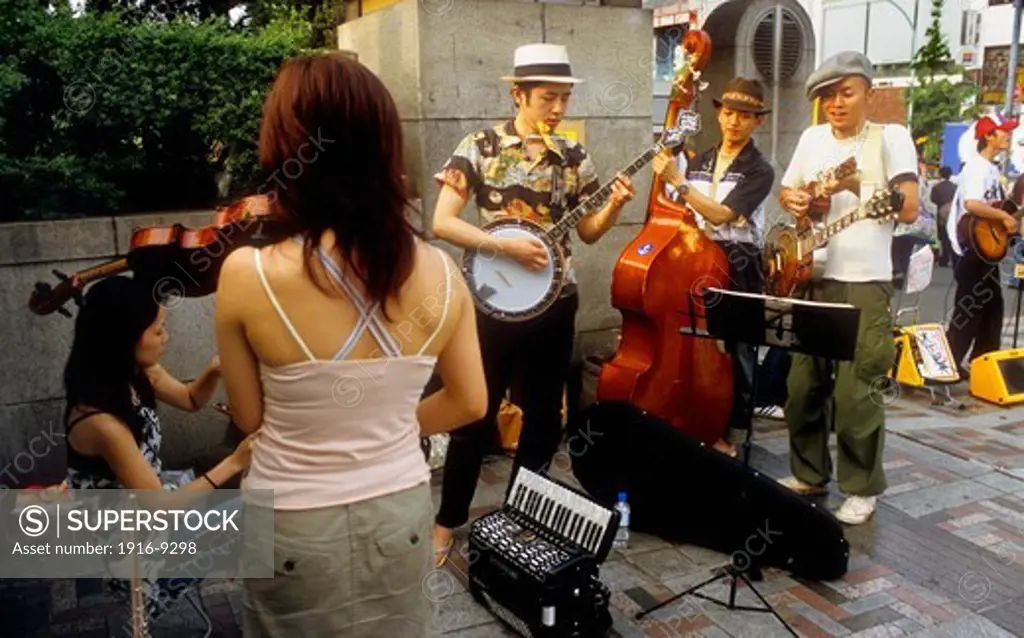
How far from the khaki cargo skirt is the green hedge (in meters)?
3.60

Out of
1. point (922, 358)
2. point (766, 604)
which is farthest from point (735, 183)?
point (922, 358)

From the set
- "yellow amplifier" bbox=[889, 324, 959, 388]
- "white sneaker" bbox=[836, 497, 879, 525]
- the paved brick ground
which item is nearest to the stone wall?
the paved brick ground

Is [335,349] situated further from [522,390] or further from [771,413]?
[771,413]

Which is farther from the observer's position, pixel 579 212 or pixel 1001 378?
pixel 1001 378

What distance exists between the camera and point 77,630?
344cm

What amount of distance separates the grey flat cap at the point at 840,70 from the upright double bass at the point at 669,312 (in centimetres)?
61

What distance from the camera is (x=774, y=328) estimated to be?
138 inches

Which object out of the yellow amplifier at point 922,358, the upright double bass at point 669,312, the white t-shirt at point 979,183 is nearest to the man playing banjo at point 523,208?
the upright double bass at point 669,312

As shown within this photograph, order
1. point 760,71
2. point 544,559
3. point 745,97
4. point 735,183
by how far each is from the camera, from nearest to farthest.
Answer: point 544,559, point 745,97, point 735,183, point 760,71

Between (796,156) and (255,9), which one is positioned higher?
(255,9)

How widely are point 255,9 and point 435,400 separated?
5526 millimetres

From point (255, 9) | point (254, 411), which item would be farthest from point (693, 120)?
point (255, 9)

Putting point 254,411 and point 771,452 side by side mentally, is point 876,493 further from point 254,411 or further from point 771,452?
point 254,411

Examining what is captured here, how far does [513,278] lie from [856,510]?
6.99ft
